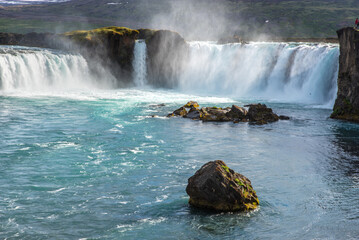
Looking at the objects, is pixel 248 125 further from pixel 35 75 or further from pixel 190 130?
pixel 35 75

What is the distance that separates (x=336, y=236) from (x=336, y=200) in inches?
127

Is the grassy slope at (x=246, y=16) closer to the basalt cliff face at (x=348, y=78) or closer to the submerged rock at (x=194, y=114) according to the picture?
the basalt cliff face at (x=348, y=78)

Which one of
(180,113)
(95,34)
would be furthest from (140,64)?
(180,113)

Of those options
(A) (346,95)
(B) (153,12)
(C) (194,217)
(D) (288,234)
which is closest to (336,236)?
(D) (288,234)

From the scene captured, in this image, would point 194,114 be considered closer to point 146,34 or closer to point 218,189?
point 218,189

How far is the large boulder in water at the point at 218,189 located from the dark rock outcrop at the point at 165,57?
157 ft

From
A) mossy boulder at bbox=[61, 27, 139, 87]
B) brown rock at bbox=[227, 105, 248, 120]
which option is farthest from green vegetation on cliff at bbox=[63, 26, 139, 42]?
brown rock at bbox=[227, 105, 248, 120]

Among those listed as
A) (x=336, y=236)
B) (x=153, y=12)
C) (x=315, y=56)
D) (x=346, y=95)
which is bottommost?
(x=336, y=236)

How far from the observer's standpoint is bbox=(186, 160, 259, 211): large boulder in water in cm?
1354

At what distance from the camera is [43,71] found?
49.5 meters

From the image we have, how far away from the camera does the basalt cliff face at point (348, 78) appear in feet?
104

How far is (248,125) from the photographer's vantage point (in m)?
30.3

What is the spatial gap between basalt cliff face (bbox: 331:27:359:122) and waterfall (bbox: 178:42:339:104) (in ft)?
28.1

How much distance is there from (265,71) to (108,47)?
20.4 metres
